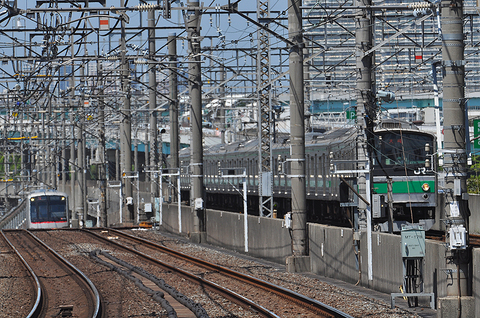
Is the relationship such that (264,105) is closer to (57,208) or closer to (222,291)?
(222,291)

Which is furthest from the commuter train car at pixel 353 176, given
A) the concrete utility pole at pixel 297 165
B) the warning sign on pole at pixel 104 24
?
the warning sign on pole at pixel 104 24

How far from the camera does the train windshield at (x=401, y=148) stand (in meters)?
21.5

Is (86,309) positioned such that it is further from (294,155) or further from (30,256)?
(30,256)

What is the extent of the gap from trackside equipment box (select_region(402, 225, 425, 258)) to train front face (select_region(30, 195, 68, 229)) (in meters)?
33.4

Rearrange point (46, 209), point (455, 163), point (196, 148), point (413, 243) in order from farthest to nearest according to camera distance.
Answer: point (46, 209) < point (196, 148) < point (413, 243) < point (455, 163)

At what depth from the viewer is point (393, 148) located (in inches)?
847

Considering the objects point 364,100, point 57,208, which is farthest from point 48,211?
point 364,100

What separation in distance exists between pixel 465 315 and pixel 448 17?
4392 mm

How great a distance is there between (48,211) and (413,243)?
33.7m

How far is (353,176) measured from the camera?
22.0 metres

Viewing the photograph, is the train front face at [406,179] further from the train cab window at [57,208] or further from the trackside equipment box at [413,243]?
the train cab window at [57,208]

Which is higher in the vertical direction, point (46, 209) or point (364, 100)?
point (364, 100)

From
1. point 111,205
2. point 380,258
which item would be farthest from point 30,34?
point 111,205

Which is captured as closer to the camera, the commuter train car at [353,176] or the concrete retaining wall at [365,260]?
the concrete retaining wall at [365,260]
